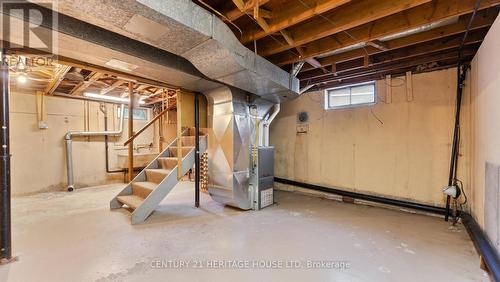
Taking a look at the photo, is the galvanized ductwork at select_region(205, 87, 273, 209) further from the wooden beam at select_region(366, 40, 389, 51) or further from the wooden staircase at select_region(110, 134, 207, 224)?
the wooden beam at select_region(366, 40, 389, 51)

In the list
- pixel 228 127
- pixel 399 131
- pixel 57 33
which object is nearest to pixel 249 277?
pixel 228 127

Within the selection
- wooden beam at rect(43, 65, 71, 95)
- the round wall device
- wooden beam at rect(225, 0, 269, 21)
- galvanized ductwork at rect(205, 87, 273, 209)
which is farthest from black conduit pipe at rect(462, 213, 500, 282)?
wooden beam at rect(43, 65, 71, 95)

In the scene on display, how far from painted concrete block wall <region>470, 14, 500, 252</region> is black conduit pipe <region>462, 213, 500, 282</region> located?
64 mm

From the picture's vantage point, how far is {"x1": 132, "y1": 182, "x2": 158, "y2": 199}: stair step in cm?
362

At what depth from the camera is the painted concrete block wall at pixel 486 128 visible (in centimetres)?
206

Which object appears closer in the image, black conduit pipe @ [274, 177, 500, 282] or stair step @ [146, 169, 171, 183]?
black conduit pipe @ [274, 177, 500, 282]

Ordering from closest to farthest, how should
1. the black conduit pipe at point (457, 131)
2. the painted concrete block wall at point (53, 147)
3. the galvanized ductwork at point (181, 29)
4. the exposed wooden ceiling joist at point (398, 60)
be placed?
1. the galvanized ductwork at point (181, 29)
2. the exposed wooden ceiling joist at point (398, 60)
3. the black conduit pipe at point (457, 131)
4. the painted concrete block wall at point (53, 147)

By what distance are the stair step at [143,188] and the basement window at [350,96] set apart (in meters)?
3.71

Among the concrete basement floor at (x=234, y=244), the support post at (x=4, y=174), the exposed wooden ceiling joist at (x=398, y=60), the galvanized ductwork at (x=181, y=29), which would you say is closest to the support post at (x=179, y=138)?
the concrete basement floor at (x=234, y=244)

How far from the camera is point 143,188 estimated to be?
3.73 meters

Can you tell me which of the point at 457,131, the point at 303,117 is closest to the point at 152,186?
the point at 303,117

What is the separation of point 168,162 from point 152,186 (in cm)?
60

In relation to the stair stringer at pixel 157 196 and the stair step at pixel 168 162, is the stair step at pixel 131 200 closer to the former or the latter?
the stair stringer at pixel 157 196

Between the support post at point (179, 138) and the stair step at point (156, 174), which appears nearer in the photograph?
the support post at point (179, 138)
